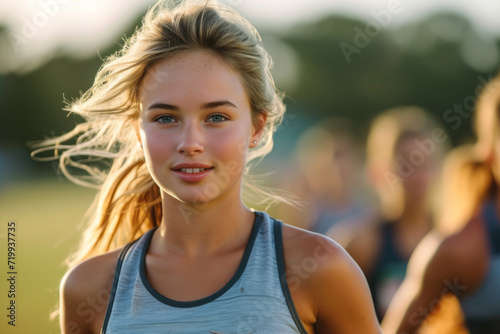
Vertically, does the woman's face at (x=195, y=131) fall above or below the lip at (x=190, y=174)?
above

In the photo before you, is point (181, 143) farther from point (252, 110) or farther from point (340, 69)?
point (340, 69)

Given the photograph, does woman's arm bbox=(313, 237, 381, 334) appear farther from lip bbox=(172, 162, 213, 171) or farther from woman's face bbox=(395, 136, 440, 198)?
woman's face bbox=(395, 136, 440, 198)

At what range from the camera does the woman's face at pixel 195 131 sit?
2.65 meters

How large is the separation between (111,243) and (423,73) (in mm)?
56259

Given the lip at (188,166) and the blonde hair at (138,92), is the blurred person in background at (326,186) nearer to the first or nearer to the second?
the blonde hair at (138,92)

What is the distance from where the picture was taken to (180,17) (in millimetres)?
2963

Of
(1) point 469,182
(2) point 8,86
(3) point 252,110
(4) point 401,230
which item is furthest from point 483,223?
(2) point 8,86

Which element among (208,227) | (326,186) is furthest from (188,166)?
(326,186)

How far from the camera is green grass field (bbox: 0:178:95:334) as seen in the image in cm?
937

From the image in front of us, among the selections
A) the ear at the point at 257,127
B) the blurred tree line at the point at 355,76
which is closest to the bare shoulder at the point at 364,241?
the ear at the point at 257,127

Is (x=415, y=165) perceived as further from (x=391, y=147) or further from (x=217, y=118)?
(x=217, y=118)

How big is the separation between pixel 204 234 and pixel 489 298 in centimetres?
217

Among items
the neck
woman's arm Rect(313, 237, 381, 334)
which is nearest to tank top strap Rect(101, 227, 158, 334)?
the neck

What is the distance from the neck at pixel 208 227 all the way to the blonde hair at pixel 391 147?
339 centimetres
